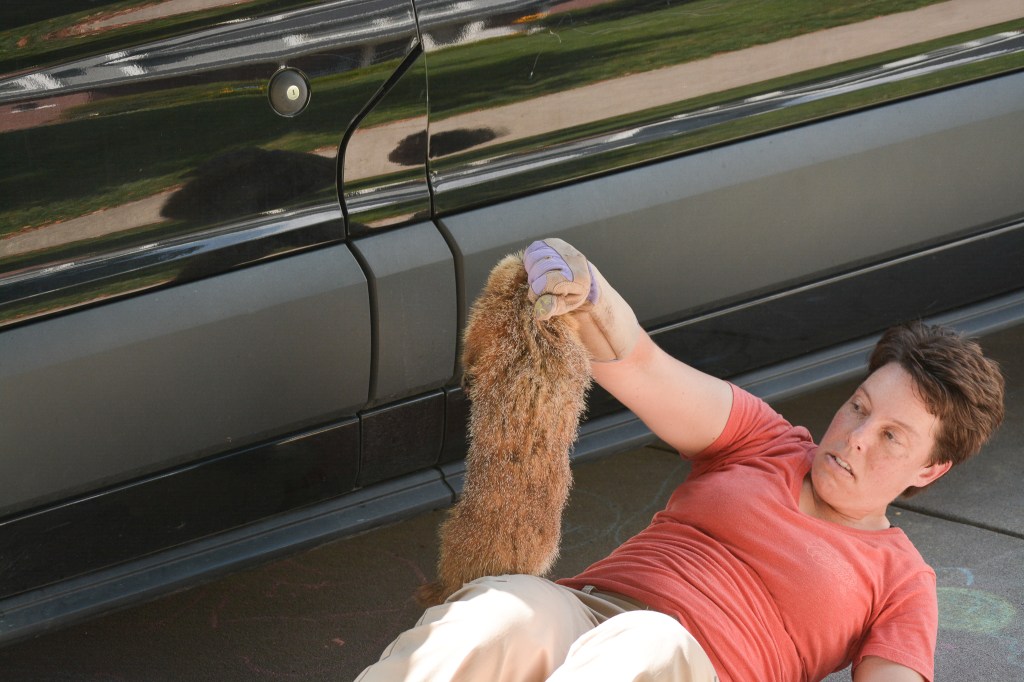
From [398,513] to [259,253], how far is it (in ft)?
2.02

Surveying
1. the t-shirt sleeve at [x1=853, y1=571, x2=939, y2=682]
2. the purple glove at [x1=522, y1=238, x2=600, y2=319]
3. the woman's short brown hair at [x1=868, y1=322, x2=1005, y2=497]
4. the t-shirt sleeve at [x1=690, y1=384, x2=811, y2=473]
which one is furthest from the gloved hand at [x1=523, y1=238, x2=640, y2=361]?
the t-shirt sleeve at [x1=853, y1=571, x2=939, y2=682]

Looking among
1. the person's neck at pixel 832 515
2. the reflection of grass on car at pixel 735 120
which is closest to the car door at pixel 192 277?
the reflection of grass on car at pixel 735 120

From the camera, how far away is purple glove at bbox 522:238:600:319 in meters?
1.92

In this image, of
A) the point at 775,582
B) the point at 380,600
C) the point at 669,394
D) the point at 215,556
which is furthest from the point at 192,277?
the point at 775,582

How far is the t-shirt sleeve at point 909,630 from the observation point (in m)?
2.04

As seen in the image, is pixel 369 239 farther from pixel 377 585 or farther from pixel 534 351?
pixel 377 585

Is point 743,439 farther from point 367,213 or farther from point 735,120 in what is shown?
point 367,213

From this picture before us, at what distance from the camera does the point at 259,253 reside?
217 centimetres

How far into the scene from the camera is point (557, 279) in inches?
75.9

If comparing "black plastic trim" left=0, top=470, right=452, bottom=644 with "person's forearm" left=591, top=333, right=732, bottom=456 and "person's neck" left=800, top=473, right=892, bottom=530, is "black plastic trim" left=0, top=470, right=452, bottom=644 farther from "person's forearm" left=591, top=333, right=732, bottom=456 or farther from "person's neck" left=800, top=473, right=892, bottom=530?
"person's neck" left=800, top=473, right=892, bottom=530

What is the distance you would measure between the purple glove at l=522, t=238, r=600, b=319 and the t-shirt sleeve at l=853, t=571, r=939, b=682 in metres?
0.77

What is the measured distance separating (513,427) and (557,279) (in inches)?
9.9

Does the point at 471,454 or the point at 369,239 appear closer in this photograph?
the point at 471,454

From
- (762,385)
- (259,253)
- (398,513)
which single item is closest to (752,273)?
(762,385)
